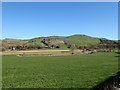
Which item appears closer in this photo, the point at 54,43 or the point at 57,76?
the point at 57,76

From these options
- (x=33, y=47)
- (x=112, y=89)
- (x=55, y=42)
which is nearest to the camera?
(x=112, y=89)

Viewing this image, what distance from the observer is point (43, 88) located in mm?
7652

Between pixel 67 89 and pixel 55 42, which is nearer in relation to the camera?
pixel 67 89

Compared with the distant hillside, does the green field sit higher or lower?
lower

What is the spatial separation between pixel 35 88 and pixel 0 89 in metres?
1.78

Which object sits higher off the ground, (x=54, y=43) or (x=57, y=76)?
(x=54, y=43)

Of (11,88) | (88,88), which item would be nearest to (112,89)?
(88,88)

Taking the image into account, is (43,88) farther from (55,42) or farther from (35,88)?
(55,42)

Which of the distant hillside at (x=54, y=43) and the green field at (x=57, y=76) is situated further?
the distant hillside at (x=54, y=43)

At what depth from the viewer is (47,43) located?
101 metres

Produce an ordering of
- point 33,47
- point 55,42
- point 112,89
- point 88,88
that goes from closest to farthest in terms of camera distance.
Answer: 1. point 112,89
2. point 88,88
3. point 33,47
4. point 55,42

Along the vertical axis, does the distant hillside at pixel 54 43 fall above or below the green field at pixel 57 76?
above

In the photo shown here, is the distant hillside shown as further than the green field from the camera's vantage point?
Yes

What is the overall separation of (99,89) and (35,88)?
325 cm
